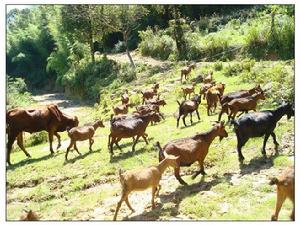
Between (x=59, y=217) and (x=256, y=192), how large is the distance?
4.99 metres

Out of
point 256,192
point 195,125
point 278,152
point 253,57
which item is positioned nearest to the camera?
point 256,192

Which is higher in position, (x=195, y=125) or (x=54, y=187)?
(x=195, y=125)

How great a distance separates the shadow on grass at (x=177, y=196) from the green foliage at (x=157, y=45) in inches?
1093

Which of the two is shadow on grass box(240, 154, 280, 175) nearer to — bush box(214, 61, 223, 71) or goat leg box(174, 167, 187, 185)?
goat leg box(174, 167, 187, 185)

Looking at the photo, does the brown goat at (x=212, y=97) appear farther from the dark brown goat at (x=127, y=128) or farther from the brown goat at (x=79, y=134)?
the brown goat at (x=79, y=134)

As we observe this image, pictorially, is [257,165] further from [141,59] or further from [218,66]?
[141,59]

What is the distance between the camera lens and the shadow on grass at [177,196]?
1063 cm

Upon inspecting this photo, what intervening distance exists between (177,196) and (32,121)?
8.19 meters

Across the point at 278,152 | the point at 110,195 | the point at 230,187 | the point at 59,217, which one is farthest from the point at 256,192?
the point at 59,217

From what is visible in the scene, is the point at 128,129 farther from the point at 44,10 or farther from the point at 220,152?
the point at 44,10

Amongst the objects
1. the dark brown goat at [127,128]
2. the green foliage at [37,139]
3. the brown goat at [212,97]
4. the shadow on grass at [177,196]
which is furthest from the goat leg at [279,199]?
the green foliage at [37,139]

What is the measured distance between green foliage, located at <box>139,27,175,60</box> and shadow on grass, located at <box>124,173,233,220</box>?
27.8 m

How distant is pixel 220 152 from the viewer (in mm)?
14258

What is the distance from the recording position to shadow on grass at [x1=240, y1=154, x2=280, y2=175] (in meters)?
12.6
